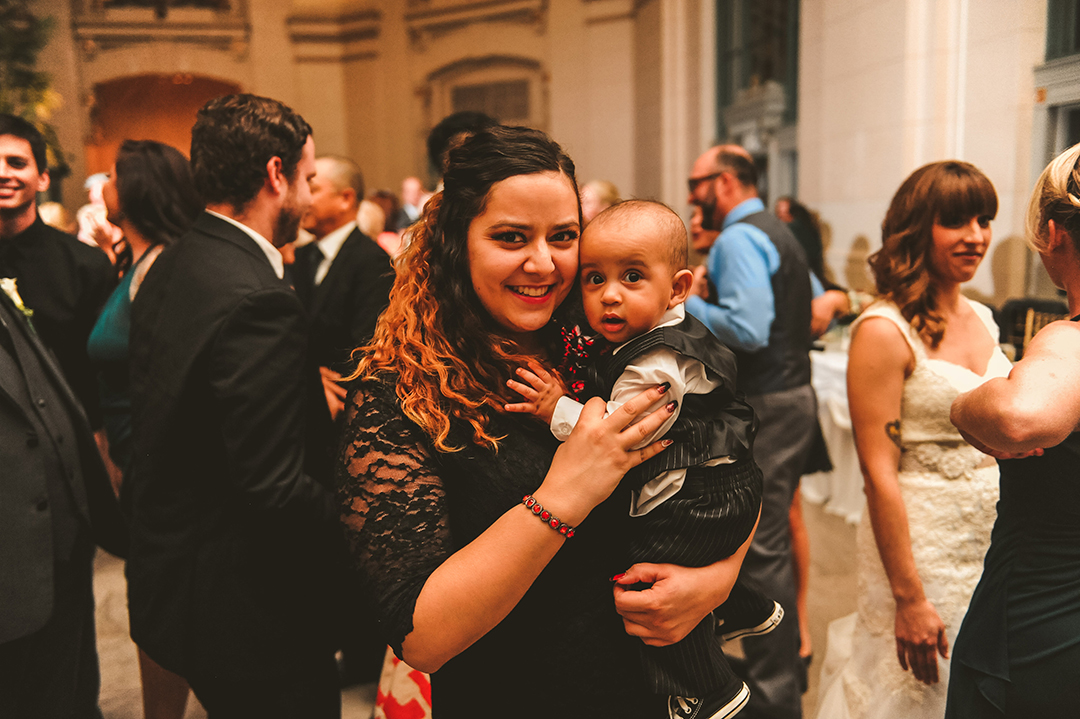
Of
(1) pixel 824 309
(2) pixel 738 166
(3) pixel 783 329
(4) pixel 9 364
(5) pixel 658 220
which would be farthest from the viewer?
(1) pixel 824 309

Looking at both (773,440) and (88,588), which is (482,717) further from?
(773,440)

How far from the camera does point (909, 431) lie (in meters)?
2.06

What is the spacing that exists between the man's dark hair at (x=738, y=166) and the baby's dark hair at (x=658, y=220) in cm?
210

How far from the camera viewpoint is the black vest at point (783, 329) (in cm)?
321

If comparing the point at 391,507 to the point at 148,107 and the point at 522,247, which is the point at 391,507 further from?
the point at 148,107

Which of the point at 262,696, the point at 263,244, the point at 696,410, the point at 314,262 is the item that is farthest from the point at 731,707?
the point at 314,262

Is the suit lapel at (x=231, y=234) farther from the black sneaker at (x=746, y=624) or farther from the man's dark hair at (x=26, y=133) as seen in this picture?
the man's dark hair at (x=26, y=133)

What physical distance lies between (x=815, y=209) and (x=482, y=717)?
6671 mm

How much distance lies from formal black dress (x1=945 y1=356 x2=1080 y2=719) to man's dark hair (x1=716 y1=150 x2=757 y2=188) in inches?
86.6

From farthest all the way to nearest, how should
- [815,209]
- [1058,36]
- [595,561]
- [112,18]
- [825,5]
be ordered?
[112,18]
[815,209]
[825,5]
[1058,36]
[595,561]

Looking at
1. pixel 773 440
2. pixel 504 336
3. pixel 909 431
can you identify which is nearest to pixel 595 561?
pixel 504 336

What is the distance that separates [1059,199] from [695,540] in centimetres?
90

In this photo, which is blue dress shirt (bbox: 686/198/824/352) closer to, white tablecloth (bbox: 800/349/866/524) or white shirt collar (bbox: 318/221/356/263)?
white tablecloth (bbox: 800/349/866/524)

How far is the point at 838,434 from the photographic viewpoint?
4730 millimetres
